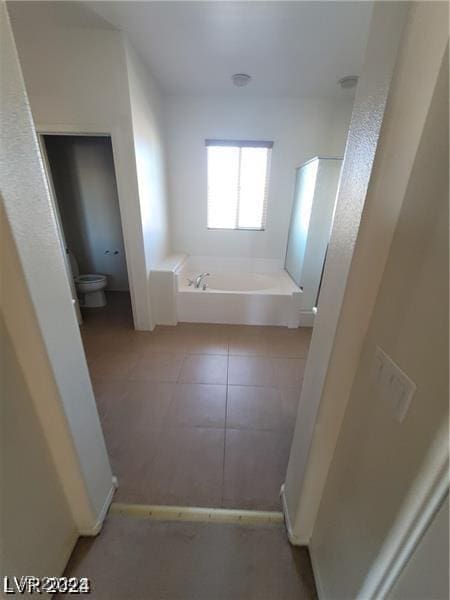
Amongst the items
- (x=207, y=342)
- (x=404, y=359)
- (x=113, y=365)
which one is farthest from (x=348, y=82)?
(x=113, y=365)

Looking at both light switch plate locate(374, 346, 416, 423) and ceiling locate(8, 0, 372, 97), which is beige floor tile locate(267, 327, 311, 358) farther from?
ceiling locate(8, 0, 372, 97)

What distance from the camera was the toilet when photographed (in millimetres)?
3314

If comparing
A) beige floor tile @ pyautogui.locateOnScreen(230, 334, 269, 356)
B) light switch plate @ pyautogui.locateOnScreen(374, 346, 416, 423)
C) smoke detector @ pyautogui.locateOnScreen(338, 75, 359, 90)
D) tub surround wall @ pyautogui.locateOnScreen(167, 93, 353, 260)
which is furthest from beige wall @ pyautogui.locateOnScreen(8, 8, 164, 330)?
light switch plate @ pyautogui.locateOnScreen(374, 346, 416, 423)

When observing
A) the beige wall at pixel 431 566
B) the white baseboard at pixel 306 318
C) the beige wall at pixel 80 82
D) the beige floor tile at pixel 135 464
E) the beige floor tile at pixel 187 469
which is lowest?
the beige floor tile at pixel 135 464

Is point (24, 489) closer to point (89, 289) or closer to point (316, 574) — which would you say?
point (316, 574)

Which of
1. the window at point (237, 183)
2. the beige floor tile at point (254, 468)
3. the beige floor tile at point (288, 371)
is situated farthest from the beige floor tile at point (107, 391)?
the window at point (237, 183)

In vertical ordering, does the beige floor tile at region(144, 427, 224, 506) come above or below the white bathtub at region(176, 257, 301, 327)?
below

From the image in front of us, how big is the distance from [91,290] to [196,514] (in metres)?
3.02

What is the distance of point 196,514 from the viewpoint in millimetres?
1206

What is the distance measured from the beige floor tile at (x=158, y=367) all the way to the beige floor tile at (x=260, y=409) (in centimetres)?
56

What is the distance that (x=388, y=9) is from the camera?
1.82ft

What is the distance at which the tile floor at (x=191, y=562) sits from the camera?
3.21ft

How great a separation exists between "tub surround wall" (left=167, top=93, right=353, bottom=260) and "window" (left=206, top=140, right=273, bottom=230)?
0.09m

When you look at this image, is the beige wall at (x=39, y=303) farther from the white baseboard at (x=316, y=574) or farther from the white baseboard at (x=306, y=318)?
the white baseboard at (x=306, y=318)
